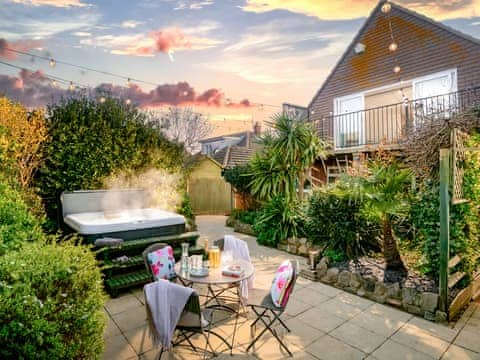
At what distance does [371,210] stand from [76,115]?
21.6 ft

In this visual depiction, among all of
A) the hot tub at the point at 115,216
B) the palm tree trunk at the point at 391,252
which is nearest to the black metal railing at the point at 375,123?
the palm tree trunk at the point at 391,252

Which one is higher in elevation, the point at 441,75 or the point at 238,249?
the point at 441,75

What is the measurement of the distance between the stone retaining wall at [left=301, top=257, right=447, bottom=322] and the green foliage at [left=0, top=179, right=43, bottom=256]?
13.7ft

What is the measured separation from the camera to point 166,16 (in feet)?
23.8

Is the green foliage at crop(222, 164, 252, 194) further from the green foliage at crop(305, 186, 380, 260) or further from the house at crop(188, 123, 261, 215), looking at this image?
the green foliage at crop(305, 186, 380, 260)

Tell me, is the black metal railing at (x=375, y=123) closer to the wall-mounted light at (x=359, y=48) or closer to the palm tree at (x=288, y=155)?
the palm tree at (x=288, y=155)

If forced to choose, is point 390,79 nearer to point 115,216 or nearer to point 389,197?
point 389,197

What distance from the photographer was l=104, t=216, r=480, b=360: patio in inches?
108

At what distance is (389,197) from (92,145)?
630 cm

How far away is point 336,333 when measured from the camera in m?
3.11

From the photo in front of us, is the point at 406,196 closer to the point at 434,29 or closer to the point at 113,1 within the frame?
the point at 434,29

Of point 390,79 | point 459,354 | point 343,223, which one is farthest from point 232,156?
point 459,354

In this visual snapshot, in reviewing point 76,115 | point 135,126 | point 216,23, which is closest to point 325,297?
point 135,126

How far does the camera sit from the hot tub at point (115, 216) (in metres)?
4.87
